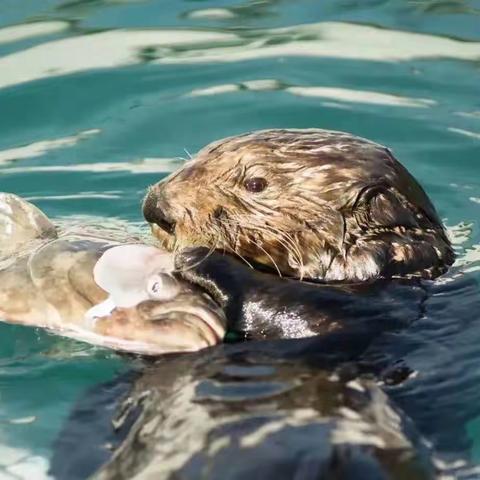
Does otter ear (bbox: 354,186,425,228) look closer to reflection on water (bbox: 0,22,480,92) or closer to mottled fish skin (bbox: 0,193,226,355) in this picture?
mottled fish skin (bbox: 0,193,226,355)

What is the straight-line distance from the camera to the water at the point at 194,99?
5.12 m

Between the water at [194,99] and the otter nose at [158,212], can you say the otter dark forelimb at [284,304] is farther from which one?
the otter nose at [158,212]

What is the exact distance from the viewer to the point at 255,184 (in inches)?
209

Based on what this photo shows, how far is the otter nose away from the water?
1.98 feet

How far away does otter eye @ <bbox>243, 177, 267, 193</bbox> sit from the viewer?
5305mm

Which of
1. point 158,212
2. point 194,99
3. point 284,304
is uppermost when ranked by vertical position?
point 158,212

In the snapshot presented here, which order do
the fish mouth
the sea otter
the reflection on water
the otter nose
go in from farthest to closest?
the reflection on water
the otter nose
the sea otter
the fish mouth

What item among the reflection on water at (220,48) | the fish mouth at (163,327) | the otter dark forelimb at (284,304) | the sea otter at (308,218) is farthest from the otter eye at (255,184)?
the reflection on water at (220,48)

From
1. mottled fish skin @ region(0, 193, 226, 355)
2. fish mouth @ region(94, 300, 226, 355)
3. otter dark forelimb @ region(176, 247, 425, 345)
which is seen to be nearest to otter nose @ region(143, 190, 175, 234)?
mottled fish skin @ region(0, 193, 226, 355)

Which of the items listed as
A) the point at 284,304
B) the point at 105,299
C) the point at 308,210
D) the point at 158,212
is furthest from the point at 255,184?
the point at 105,299

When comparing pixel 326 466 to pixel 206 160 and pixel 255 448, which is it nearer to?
pixel 255 448

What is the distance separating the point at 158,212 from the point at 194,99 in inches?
127

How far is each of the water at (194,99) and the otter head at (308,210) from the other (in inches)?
11.0

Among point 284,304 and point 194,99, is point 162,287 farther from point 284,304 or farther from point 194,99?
point 194,99
